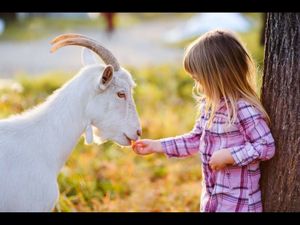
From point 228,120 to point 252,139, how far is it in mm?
201

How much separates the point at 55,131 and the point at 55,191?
0.41 meters

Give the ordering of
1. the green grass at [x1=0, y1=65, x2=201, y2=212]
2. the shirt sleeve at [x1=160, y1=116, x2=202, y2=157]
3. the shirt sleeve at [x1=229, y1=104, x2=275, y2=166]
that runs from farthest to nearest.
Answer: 1. the green grass at [x1=0, y1=65, x2=201, y2=212]
2. the shirt sleeve at [x1=160, y1=116, x2=202, y2=157]
3. the shirt sleeve at [x1=229, y1=104, x2=275, y2=166]

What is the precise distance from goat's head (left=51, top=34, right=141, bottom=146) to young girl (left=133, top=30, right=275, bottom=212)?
49 centimetres

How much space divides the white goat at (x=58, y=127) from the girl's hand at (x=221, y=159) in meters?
0.65

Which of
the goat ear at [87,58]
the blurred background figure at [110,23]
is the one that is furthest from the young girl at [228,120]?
the blurred background figure at [110,23]

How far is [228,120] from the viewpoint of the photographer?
12.9 ft

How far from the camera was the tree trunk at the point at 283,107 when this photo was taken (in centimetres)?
397

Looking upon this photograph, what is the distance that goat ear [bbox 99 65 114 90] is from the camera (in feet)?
12.8

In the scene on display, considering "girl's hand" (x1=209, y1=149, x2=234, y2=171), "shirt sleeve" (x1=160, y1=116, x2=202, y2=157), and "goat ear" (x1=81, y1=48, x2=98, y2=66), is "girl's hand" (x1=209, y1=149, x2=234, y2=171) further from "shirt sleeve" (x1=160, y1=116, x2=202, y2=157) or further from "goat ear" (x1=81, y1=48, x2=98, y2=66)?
"goat ear" (x1=81, y1=48, x2=98, y2=66)

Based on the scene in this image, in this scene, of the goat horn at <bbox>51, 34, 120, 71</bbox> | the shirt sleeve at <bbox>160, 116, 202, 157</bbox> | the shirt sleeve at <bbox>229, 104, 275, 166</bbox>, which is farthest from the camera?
the shirt sleeve at <bbox>160, 116, 202, 157</bbox>

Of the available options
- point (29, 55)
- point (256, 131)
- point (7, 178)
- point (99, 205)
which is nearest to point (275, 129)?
point (256, 131)

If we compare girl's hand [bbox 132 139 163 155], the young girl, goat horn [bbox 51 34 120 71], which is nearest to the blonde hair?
the young girl
